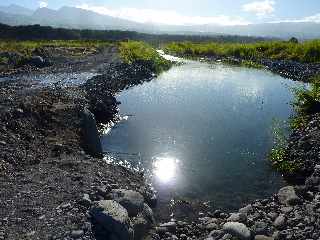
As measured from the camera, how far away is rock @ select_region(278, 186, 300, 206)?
1845 centimetres

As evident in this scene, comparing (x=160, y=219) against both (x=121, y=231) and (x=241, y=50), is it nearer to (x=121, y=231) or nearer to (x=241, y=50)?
(x=121, y=231)

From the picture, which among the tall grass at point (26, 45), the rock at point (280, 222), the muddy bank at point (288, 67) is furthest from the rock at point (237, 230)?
the tall grass at point (26, 45)

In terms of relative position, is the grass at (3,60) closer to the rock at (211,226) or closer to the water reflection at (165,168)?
the water reflection at (165,168)

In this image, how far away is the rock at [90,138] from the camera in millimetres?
25188

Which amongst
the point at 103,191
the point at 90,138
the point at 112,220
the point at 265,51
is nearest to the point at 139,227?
the point at 103,191

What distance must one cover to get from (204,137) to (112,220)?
1589 cm

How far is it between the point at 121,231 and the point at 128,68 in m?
45.4

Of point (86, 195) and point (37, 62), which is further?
point (37, 62)

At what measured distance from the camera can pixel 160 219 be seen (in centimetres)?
1834

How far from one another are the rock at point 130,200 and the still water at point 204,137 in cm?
290

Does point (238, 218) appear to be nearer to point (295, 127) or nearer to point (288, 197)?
point (288, 197)

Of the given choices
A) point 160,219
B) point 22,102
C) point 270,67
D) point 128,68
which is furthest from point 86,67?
point 160,219

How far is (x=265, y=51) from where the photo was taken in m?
89.6

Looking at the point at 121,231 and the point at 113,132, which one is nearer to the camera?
the point at 121,231
